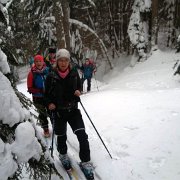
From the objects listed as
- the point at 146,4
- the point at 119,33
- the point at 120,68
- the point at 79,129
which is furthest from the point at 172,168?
the point at 119,33

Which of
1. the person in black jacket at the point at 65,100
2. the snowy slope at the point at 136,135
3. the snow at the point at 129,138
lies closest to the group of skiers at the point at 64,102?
the person in black jacket at the point at 65,100

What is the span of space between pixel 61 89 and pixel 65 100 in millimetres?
224

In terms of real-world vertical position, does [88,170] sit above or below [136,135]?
above

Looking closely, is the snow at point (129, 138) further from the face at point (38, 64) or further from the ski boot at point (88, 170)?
the face at point (38, 64)

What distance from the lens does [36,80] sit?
6.78m

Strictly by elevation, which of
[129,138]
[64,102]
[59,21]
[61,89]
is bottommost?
[129,138]

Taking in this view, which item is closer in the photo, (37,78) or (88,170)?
(88,170)

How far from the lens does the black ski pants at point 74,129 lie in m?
5.41

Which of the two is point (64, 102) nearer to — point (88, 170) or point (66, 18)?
point (88, 170)

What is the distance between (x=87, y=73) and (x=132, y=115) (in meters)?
7.81

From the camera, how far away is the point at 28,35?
63.1 ft

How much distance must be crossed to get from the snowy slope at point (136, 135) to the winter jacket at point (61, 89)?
1354 mm

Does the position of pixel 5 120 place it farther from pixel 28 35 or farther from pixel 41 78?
pixel 28 35

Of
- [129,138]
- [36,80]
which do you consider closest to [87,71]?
[36,80]
